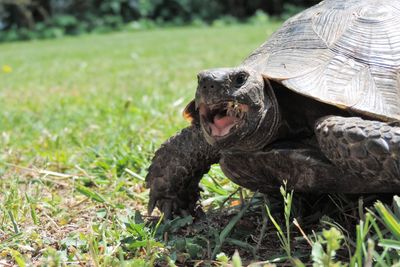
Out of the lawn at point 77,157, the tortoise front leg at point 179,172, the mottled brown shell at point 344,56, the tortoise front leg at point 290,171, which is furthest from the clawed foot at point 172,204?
the mottled brown shell at point 344,56

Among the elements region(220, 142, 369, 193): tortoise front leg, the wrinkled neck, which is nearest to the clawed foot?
region(220, 142, 369, 193): tortoise front leg

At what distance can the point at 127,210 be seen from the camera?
224 centimetres

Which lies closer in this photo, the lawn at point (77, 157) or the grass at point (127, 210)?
the grass at point (127, 210)

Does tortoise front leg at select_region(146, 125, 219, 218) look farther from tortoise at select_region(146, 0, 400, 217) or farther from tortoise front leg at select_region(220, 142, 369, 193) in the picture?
tortoise front leg at select_region(220, 142, 369, 193)

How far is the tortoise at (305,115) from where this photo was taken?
1653mm

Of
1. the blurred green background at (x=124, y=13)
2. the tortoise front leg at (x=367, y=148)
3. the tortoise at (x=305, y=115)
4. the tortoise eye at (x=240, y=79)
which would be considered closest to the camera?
the tortoise front leg at (x=367, y=148)

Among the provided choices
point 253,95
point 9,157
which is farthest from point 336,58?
point 9,157

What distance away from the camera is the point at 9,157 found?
3168 millimetres

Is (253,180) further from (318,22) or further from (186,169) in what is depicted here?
(318,22)

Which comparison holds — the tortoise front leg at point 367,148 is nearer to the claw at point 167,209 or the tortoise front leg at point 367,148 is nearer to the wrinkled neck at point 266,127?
the wrinkled neck at point 266,127

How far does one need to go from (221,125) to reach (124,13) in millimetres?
23668

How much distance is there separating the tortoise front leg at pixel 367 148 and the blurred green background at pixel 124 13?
21006 mm

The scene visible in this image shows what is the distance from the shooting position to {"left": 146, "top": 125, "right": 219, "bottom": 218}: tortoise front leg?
2.17m

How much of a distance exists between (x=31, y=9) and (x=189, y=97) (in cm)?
2132
